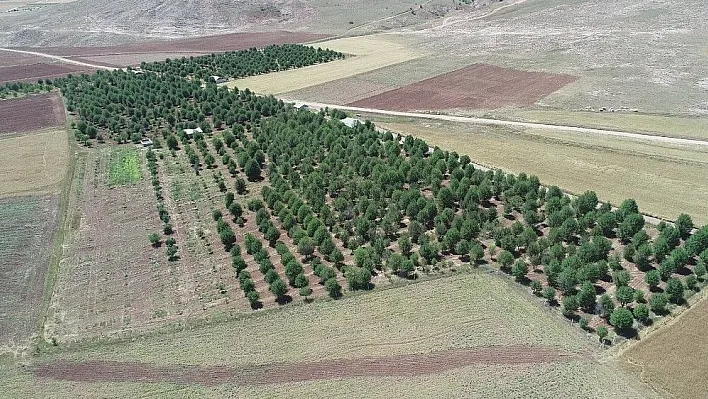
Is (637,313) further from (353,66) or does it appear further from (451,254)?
(353,66)

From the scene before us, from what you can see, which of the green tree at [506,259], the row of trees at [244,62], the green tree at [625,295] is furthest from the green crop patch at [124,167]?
the green tree at [625,295]

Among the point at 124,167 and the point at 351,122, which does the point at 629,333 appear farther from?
the point at 124,167

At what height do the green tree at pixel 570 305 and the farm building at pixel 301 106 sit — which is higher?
the farm building at pixel 301 106

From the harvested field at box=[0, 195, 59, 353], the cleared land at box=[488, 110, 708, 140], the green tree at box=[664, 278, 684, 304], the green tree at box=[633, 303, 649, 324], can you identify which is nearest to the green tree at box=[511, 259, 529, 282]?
the green tree at box=[633, 303, 649, 324]

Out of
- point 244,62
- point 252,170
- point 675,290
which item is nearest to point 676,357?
point 675,290

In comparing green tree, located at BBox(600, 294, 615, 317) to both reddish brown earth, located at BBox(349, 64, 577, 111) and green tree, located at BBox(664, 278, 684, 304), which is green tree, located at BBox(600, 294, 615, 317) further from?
reddish brown earth, located at BBox(349, 64, 577, 111)

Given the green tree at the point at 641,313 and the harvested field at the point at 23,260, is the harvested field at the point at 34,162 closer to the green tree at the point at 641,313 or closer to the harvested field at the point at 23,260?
the harvested field at the point at 23,260

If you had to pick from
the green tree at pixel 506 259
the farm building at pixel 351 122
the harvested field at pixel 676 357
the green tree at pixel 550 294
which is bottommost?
the harvested field at pixel 676 357
